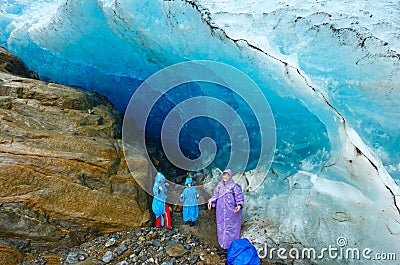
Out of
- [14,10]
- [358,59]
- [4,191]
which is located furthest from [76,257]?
[14,10]

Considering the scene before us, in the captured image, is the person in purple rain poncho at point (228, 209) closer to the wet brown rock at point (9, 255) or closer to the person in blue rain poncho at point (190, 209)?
the person in blue rain poncho at point (190, 209)

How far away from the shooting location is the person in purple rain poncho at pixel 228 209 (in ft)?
15.9

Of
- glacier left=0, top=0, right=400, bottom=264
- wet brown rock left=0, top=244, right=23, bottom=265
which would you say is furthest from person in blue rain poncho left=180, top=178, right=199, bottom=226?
wet brown rock left=0, top=244, right=23, bottom=265

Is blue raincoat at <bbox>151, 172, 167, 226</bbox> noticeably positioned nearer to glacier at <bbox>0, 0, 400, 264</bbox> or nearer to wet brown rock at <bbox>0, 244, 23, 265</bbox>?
glacier at <bbox>0, 0, 400, 264</bbox>

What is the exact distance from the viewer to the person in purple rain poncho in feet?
15.9

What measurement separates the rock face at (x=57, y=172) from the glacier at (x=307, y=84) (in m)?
1.39

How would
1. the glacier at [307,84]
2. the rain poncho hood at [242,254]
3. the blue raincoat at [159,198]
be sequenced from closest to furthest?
1. the rain poncho hood at [242,254]
2. the glacier at [307,84]
3. the blue raincoat at [159,198]

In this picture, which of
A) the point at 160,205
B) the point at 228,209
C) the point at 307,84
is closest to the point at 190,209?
the point at 160,205

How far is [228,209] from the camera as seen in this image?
194 inches

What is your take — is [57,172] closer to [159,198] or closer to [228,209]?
[159,198]

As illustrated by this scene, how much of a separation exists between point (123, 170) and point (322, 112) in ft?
9.87

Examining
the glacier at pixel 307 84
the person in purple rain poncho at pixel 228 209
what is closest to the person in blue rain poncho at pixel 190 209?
the person in purple rain poncho at pixel 228 209

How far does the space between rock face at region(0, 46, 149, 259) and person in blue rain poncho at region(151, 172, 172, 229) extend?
0.17 metres

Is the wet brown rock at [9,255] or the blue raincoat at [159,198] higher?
the blue raincoat at [159,198]
